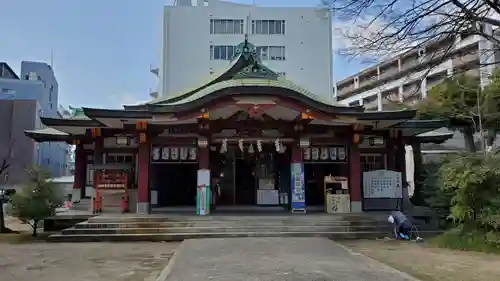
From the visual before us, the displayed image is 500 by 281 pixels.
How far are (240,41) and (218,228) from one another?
31114 mm

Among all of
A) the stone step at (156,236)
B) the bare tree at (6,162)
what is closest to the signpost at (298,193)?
the stone step at (156,236)

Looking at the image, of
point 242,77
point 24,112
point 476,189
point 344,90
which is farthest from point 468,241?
point 344,90

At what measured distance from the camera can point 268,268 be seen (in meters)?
7.44

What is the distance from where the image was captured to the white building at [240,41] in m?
41.0

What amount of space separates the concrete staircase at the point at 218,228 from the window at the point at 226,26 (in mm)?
30878

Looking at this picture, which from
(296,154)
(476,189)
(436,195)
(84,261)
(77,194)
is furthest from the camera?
(77,194)

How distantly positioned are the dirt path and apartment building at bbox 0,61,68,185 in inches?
961

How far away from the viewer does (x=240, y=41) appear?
1630 inches

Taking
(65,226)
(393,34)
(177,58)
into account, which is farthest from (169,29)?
(393,34)

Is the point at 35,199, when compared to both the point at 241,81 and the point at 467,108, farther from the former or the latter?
the point at 467,108

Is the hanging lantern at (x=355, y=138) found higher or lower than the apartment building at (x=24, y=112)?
lower

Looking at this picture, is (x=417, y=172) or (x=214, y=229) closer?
(x=214, y=229)

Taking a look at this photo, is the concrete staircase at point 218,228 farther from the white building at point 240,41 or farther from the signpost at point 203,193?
the white building at point 240,41

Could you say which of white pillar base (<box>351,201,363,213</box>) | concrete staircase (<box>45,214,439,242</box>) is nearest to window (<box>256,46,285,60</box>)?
white pillar base (<box>351,201,363,213</box>)
